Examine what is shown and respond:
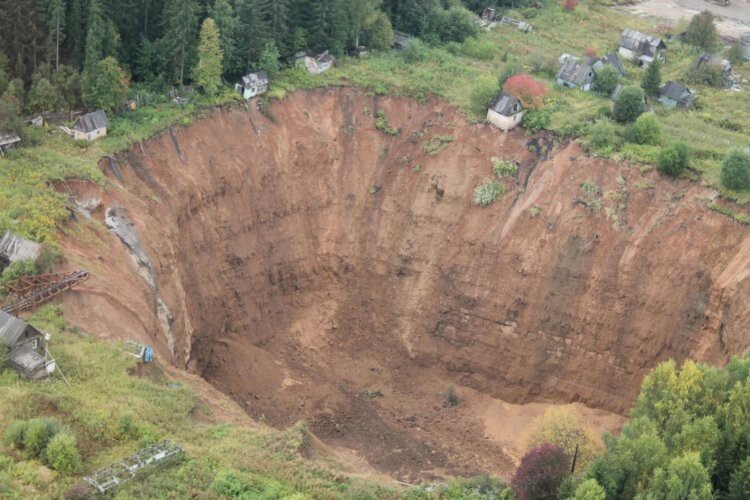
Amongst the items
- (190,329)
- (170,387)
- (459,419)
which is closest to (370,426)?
(459,419)

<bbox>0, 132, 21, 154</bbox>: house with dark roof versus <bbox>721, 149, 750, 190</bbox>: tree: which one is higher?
<bbox>0, 132, 21, 154</bbox>: house with dark roof

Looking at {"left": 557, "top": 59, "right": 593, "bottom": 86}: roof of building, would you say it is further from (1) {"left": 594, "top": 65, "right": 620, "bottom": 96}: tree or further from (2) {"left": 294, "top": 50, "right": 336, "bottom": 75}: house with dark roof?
(2) {"left": 294, "top": 50, "right": 336, "bottom": 75}: house with dark roof

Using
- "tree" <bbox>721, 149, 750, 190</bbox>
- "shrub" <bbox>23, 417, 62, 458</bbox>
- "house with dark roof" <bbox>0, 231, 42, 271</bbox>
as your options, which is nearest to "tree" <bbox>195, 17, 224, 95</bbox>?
"house with dark roof" <bbox>0, 231, 42, 271</bbox>

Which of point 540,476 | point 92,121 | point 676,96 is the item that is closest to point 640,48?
point 676,96

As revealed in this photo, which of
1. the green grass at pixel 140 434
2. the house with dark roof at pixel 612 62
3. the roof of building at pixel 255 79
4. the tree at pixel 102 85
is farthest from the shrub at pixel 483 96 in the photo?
the green grass at pixel 140 434

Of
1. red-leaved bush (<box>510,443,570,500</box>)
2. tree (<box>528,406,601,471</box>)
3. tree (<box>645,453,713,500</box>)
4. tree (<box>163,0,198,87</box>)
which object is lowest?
tree (<box>528,406,601,471</box>)

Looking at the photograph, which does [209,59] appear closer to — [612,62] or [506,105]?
[506,105]
